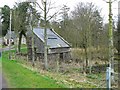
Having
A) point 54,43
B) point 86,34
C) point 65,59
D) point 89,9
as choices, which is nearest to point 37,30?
point 54,43

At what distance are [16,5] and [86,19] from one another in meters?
22.8

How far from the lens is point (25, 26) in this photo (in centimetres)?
5041

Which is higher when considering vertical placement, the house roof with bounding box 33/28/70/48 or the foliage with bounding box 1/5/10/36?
the foliage with bounding box 1/5/10/36

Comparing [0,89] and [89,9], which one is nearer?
[0,89]

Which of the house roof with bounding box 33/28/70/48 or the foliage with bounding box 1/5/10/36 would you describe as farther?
the foliage with bounding box 1/5/10/36

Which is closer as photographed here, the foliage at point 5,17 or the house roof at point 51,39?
the house roof at point 51,39

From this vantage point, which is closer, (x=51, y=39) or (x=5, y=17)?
(x=51, y=39)

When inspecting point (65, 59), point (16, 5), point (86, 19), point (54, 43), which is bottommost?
point (65, 59)

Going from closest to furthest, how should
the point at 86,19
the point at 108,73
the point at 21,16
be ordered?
1. the point at 108,73
2. the point at 86,19
3. the point at 21,16

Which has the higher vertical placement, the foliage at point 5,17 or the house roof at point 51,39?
the foliage at point 5,17

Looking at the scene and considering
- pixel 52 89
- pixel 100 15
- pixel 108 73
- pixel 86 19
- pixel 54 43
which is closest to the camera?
pixel 108 73

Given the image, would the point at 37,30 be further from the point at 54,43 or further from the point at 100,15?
the point at 100,15

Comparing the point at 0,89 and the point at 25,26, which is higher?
the point at 25,26

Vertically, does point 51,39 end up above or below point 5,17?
below
